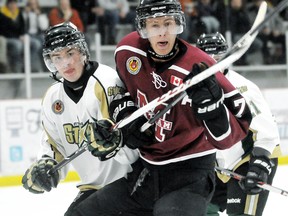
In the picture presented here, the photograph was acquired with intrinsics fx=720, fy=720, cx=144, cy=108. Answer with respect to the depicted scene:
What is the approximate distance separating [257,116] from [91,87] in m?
0.80

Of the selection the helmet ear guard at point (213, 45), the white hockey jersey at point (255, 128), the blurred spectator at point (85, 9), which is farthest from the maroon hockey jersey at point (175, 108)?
the blurred spectator at point (85, 9)

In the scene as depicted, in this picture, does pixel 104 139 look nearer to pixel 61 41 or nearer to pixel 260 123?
pixel 61 41

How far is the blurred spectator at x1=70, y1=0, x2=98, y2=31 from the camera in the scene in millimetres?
7008

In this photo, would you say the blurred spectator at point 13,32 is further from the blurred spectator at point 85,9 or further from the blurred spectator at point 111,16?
the blurred spectator at point 111,16

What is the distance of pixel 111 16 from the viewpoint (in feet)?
23.5

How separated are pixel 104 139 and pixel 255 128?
844mm

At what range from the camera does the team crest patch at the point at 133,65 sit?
267cm

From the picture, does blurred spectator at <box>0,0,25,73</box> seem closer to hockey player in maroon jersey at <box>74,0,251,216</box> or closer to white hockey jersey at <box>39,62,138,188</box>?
white hockey jersey at <box>39,62,138,188</box>

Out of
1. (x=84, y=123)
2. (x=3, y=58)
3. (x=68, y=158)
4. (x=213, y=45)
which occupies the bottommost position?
(x=3, y=58)

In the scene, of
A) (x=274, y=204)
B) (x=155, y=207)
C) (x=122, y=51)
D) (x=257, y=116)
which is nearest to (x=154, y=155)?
(x=155, y=207)

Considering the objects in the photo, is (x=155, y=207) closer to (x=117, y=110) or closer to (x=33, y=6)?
(x=117, y=110)

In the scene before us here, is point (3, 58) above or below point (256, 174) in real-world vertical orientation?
below

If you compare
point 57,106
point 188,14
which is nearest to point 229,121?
point 57,106

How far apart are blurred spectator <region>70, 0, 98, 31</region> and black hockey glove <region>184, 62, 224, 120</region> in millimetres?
4772
